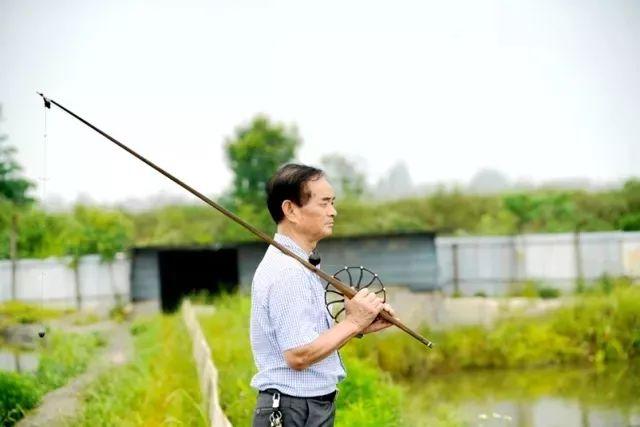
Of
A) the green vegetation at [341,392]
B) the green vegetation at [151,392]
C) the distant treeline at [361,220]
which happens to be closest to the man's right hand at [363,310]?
the green vegetation at [151,392]

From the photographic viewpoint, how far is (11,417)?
652 cm

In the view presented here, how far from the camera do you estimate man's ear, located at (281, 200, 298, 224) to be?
92.2 inches

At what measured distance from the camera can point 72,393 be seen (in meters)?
7.75

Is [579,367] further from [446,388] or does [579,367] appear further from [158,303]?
[158,303]

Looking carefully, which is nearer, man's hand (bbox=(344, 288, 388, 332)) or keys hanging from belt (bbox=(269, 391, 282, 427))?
man's hand (bbox=(344, 288, 388, 332))

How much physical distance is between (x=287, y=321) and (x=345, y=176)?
2972cm

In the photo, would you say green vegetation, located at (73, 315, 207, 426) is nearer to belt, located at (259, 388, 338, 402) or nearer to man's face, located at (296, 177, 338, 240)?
belt, located at (259, 388, 338, 402)

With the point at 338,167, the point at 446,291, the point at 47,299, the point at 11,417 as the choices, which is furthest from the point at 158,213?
the point at 11,417

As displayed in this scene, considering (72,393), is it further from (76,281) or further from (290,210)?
(76,281)

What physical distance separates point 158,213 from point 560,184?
13.9 meters

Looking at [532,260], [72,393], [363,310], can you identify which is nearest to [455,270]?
[532,260]

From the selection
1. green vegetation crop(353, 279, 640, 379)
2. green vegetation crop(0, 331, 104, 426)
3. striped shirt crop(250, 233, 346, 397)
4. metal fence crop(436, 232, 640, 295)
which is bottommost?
green vegetation crop(353, 279, 640, 379)

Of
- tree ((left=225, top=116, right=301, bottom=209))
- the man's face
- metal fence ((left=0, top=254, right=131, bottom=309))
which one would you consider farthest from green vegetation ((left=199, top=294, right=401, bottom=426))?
tree ((left=225, top=116, right=301, bottom=209))

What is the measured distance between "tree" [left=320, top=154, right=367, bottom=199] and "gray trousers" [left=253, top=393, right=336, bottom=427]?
28.7m
